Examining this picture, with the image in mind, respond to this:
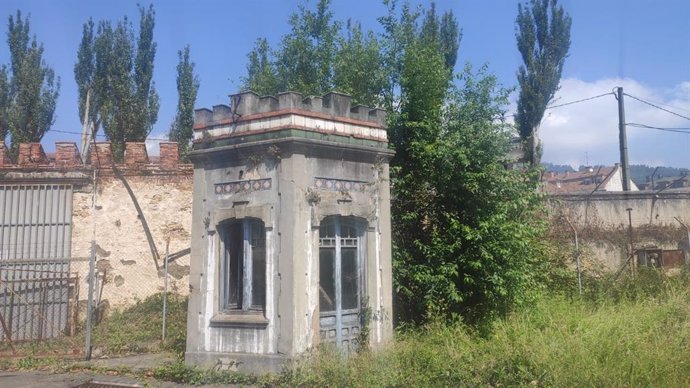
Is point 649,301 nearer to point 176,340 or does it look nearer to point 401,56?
point 401,56

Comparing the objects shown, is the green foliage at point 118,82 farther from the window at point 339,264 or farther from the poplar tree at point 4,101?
the window at point 339,264

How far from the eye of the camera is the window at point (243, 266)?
8.86m

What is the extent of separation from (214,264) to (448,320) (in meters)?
4.54

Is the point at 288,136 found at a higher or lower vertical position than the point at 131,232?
higher

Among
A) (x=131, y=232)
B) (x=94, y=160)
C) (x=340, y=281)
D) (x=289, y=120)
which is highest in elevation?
(x=94, y=160)

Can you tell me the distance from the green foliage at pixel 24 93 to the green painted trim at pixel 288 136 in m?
11.4

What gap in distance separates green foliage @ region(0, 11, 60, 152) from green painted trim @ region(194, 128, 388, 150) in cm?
1142

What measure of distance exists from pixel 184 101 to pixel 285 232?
14.5m

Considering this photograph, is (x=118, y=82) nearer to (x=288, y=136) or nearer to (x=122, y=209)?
(x=122, y=209)

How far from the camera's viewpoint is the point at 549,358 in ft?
23.3

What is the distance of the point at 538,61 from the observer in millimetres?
19969

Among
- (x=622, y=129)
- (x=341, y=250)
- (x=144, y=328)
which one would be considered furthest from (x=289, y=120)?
Result: (x=622, y=129)

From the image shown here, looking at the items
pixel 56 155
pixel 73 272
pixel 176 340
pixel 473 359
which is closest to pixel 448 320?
pixel 473 359

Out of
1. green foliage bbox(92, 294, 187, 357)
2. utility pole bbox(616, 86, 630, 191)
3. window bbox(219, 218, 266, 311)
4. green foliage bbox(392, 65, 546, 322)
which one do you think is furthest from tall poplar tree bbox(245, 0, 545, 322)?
utility pole bbox(616, 86, 630, 191)
